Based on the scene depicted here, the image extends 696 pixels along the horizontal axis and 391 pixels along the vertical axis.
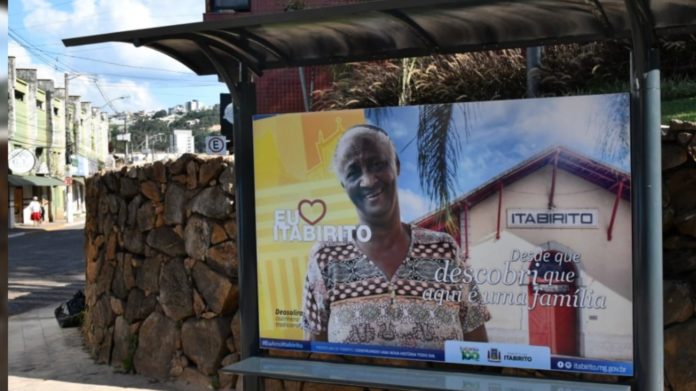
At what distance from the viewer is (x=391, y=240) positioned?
470cm

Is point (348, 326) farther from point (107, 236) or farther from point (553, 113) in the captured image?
point (107, 236)

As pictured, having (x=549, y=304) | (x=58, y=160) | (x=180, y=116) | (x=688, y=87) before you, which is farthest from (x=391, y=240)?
(x=180, y=116)

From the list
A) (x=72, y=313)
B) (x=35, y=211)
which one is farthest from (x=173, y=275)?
(x=35, y=211)

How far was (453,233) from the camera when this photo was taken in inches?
179

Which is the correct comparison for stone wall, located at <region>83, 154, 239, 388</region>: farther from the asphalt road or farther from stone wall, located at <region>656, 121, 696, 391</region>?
the asphalt road

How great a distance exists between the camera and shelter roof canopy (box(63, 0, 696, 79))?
156 inches

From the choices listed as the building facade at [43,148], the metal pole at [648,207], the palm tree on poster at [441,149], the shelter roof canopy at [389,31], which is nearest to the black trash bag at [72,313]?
the shelter roof canopy at [389,31]

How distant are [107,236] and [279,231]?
11.0ft

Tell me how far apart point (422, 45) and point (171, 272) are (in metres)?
3.28

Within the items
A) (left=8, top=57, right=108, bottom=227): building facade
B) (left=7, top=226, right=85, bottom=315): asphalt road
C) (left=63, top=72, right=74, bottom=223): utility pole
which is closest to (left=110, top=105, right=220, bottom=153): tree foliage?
(left=8, top=57, right=108, bottom=227): building facade

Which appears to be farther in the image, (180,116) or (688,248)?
(180,116)

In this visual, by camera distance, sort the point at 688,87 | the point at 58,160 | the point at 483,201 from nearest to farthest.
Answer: the point at 483,201 < the point at 688,87 < the point at 58,160

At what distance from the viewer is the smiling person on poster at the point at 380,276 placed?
456cm

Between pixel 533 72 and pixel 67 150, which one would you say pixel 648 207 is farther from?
pixel 67 150
